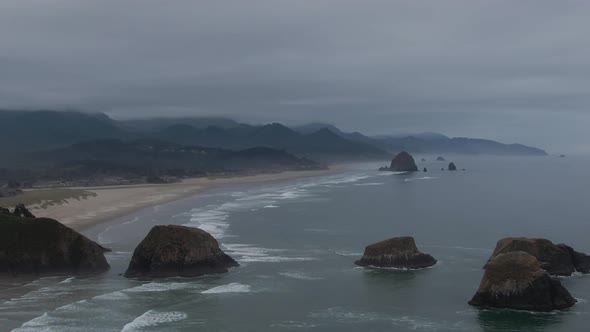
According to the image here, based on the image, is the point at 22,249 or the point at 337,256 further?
the point at 337,256

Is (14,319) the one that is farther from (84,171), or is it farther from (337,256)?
(84,171)

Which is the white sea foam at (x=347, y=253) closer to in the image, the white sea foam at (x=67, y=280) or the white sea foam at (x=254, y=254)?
the white sea foam at (x=254, y=254)

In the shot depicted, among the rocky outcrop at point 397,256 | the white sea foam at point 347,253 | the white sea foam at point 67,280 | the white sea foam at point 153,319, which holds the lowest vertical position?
the white sea foam at point 153,319

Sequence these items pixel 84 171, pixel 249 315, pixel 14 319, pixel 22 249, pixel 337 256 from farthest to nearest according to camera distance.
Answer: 1. pixel 84 171
2. pixel 337 256
3. pixel 22 249
4. pixel 249 315
5. pixel 14 319

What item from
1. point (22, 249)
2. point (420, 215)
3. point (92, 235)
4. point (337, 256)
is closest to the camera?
point (22, 249)

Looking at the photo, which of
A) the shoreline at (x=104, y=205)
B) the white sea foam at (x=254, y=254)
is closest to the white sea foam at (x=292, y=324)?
the white sea foam at (x=254, y=254)

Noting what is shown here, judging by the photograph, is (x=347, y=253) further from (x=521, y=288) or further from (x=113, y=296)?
(x=113, y=296)

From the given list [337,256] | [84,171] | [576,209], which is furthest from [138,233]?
[84,171]
